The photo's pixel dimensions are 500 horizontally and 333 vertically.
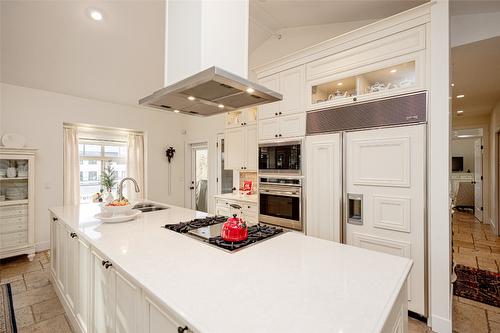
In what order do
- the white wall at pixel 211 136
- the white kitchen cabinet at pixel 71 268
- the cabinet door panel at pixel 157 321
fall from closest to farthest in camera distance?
the cabinet door panel at pixel 157 321, the white kitchen cabinet at pixel 71 268, the white wall at pixel 211 136

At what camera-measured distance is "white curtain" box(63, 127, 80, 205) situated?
4.41m

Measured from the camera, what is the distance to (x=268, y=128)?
10.9 feet

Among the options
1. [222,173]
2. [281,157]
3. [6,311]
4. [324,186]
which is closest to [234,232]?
[324,186]

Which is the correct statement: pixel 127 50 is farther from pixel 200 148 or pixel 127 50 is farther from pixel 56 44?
pixel 200 148

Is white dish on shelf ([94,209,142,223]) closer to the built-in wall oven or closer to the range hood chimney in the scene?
the range hood chimney

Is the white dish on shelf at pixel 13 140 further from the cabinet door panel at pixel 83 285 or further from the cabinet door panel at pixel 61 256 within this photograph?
the cabinet door panel at pixel 83 285

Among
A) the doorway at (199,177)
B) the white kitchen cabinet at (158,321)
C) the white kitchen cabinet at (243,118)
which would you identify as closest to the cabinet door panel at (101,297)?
the white kitchen cabinet at (158,321)

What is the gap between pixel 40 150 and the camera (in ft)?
13.4

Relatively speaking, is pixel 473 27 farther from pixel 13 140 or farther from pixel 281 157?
pixel 13 140

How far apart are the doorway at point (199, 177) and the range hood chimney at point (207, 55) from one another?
3.98 meters

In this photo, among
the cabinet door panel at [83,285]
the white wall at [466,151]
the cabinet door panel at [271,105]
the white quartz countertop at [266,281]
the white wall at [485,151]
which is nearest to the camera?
the white quartz countertop at [266,281]

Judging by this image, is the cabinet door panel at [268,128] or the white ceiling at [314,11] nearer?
the white ceiling at [314,11]

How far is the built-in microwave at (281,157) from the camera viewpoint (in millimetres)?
2971

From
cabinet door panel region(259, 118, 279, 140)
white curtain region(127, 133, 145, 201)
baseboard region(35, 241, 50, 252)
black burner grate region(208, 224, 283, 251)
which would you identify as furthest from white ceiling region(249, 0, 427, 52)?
baseboard region(35, 241, 50, 252)
